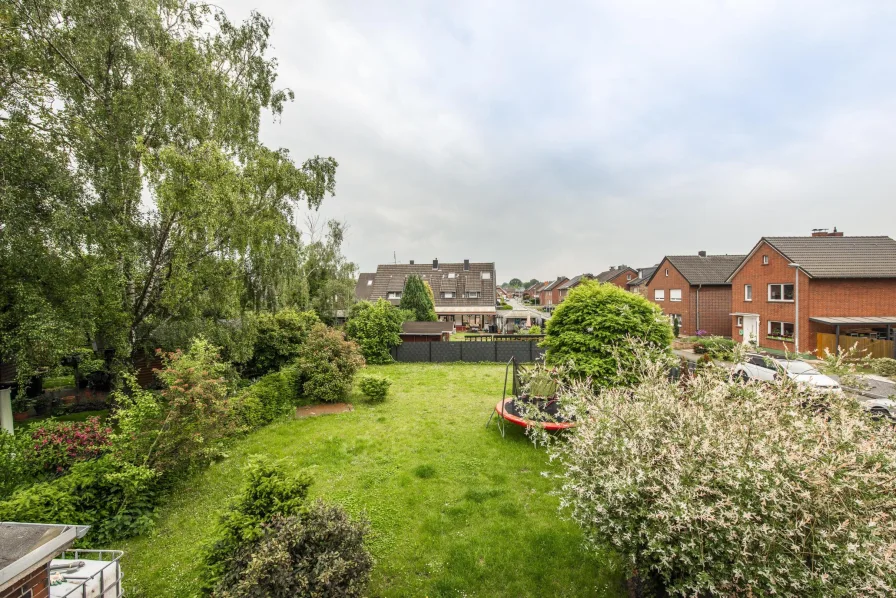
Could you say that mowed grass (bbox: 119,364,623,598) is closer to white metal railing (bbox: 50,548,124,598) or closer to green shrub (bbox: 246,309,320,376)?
white metal railing (bbox: 50,548,124,598)

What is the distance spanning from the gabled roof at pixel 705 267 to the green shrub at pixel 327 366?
30.7 metres

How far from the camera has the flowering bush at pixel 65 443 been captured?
22.9 feet

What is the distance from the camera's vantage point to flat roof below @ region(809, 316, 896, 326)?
19375 millimetres

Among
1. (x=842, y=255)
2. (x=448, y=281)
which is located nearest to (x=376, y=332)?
(x=448, y=281)

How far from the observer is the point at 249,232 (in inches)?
442

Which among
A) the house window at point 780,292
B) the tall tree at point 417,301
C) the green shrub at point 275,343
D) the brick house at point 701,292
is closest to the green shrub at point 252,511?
the green shrub at point 275,343

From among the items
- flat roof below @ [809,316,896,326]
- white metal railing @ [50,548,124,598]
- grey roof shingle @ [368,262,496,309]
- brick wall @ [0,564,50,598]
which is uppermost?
grey roof shingle @ [368,262,496,309]

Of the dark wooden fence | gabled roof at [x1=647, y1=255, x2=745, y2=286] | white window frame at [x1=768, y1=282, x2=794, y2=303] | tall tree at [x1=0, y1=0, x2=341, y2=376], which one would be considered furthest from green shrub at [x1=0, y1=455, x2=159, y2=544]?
gabled roof at [x1=647, y1=255, x2=745, y2=286]

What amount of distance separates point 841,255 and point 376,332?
28.1 m

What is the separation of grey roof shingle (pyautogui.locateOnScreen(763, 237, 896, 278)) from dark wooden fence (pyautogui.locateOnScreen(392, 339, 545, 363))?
54.8ft

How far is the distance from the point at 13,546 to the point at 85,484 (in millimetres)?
4287

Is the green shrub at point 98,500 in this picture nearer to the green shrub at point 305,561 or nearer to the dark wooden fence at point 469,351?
the green shrub at point 305,561

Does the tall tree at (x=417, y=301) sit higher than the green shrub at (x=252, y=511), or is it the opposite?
the tall tree at (x=417, y=301)

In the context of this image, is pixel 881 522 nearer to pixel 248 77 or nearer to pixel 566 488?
pixel 566 488
